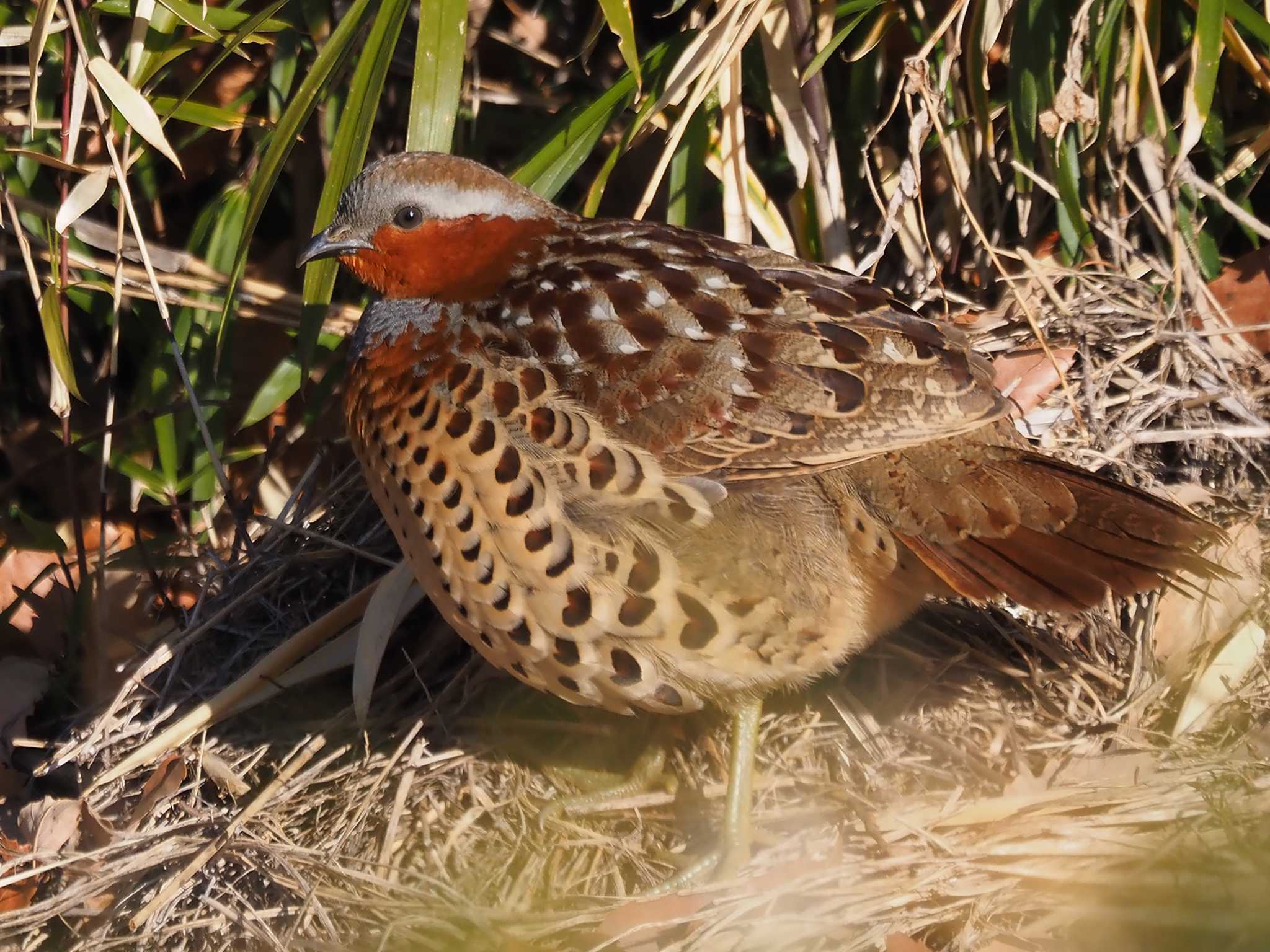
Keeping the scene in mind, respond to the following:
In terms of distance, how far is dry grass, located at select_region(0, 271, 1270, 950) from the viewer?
272 cm

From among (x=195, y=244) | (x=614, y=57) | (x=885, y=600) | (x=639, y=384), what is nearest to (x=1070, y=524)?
(x=885, y=600)

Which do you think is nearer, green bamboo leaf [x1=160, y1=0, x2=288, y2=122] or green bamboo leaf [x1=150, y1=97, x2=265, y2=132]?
green bamboo leaf [x1=160, y1=0, x2=288, y2=122]

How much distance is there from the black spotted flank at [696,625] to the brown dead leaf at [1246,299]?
1.61 metres

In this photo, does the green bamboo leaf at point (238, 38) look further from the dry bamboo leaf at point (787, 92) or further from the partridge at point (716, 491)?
the dry bamboo leaf at point (787, 92)

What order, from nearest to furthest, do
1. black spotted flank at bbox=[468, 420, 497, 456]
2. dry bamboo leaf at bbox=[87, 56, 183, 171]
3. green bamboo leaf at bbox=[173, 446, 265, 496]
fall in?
black spotted flank at bbox=[468, 420, 497, 456], dry bamboo leaf at bbox=[87, 56, 183, 171], green bamboo leaf at bbox=[173, 446, 265, 496]

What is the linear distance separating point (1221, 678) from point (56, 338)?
9.20ft

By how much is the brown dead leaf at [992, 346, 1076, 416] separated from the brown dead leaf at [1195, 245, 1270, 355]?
356mm

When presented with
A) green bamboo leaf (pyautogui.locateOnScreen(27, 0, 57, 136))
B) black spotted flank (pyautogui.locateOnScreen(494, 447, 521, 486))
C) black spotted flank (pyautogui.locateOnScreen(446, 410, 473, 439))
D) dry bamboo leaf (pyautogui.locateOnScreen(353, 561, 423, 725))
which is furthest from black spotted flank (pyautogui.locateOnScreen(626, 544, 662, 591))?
green bamboo leaf (pyautogui.locateOnScreen(27, 0, 57, 136))

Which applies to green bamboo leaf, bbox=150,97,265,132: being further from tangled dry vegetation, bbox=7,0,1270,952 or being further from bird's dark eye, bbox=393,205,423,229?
bird's dark eye, bbox=393,205,423,229

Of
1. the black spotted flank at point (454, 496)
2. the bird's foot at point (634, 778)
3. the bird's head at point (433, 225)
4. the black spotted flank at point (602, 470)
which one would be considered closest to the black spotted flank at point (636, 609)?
the black spotted flank at point (602, 470)

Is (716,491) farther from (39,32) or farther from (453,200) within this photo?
(39,32)

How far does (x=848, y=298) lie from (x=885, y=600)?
603 millimetres

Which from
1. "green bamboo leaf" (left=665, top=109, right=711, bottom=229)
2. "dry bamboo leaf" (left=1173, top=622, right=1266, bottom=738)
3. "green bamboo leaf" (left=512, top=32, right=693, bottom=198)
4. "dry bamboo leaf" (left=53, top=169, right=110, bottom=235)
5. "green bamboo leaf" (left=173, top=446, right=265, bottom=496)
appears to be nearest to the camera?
"dry bamboo leaf" (left=1173, top=622, right=1266, bottom=738)

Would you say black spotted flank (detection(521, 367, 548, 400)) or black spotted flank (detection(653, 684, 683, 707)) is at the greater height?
black spotted flank (detection(521, 367, 548, 400))
